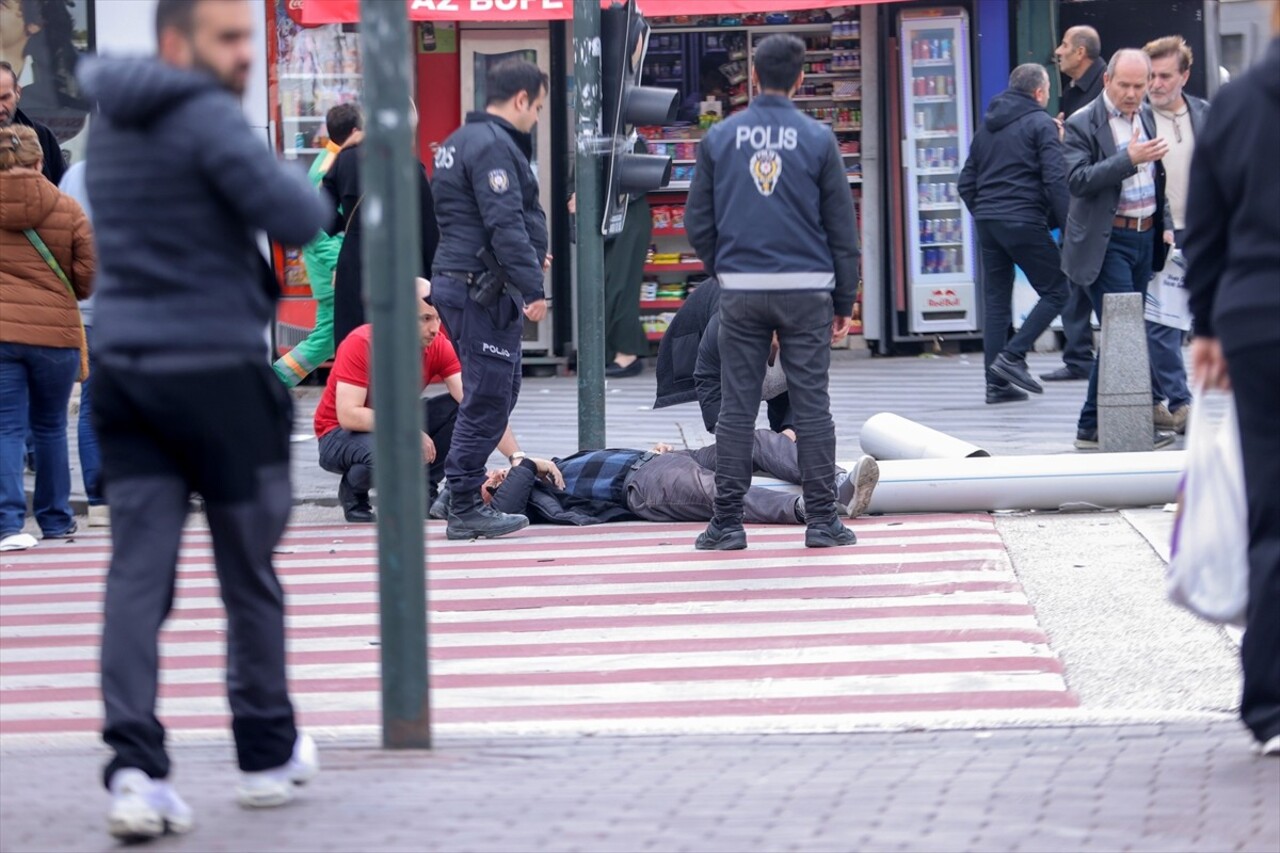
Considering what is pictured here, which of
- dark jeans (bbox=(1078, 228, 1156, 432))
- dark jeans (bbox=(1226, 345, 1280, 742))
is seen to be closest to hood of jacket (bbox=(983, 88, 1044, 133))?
dark jeans (bbox=(1078, 228, 1156, 432))

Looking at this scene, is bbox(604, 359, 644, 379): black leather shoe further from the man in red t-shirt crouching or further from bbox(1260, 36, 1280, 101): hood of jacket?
bbox(1260, 36, 1280, 101): hood of jacket

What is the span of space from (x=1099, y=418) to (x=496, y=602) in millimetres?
3782

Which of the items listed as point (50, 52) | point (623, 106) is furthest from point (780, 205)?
point (50, 52)

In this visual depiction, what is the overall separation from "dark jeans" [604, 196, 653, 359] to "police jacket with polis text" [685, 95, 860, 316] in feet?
20.6

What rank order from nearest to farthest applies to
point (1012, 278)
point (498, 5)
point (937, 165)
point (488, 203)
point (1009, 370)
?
1. point (488, 203)
2. point (1009, 370)
3. point (1012, 278)
4. point (498, 5)
5. point (937, 165)

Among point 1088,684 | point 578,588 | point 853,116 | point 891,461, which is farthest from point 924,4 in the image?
point 1088,684

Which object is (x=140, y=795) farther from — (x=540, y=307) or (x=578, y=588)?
(x=540, y=307)

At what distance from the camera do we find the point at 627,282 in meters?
13.4

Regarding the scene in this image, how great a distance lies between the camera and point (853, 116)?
13.9 metres

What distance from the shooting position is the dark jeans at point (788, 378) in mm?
6996

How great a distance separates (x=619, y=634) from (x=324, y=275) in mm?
4393

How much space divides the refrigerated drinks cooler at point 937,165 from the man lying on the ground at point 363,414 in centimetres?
581

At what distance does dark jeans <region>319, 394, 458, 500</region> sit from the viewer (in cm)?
837

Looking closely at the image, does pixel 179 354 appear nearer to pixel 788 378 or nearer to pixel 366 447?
pixel 788 378
